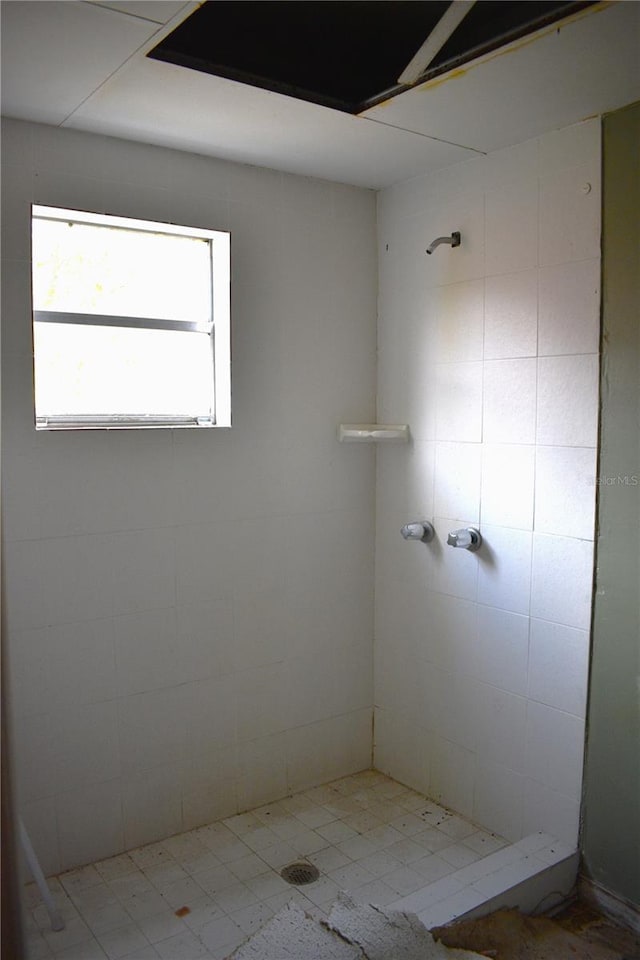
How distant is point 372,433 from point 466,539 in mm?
524

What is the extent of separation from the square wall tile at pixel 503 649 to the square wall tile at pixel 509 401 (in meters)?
→ 0.56

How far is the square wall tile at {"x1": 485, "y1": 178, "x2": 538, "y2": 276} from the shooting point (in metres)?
2.26

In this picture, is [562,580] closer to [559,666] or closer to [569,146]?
[559,666]

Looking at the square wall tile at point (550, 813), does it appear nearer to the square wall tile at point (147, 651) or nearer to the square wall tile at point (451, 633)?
the square wall tile at point (451, 633)

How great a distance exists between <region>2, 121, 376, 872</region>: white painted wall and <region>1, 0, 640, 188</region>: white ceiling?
7.9 inches

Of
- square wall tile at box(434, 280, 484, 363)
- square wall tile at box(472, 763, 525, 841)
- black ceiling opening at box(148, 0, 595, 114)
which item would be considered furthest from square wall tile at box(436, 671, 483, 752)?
black ceiling opening at box(148, 0, 595, 114)

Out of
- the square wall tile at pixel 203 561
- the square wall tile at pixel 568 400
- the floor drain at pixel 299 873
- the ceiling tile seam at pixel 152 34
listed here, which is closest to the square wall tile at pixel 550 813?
the floor drain at pixel 299 873

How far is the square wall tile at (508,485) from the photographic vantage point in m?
2.31

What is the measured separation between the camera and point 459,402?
8.29ft

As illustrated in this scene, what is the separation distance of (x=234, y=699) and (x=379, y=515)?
0.86m

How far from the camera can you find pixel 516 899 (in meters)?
2.08

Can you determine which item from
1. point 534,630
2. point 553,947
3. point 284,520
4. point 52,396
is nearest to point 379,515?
point 284,520

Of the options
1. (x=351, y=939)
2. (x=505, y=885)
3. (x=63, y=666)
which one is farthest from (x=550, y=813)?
(x=63, y=666)

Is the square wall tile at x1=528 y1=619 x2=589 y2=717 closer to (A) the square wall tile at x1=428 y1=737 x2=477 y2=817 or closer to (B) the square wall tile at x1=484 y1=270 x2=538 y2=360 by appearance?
(A) the square wall tile at x1=428 y1=737 x2=477 y2=817
